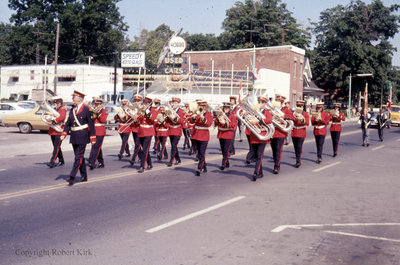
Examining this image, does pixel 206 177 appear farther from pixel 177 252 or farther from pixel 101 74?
pixel 101 74

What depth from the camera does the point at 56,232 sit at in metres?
6.55

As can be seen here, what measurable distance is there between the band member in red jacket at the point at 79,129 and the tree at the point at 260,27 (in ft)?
196

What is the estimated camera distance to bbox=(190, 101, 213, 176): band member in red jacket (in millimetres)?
11891

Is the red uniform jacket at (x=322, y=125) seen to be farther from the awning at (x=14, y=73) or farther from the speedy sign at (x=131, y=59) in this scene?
the awning at (x=14, y=73)

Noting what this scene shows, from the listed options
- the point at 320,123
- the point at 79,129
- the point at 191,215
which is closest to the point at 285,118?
the point at 320,123

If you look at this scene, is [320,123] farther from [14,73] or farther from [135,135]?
[14,73]

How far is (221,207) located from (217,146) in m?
12.4

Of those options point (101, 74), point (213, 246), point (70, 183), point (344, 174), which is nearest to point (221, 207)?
point (213, 246)

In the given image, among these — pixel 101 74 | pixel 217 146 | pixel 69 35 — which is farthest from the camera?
pixel 69 35

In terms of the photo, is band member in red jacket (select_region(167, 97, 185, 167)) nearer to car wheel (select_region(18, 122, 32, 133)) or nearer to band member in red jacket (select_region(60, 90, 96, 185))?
band member in red jacket (select_region(60, 90, 96, 185))

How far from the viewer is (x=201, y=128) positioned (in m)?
12.0

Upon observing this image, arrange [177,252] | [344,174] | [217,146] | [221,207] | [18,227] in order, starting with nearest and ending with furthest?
[177,252] → [18,227] → [221,207] → [344,174] → [217,146]

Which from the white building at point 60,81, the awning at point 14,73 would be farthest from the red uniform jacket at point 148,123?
the awning at point 14,73

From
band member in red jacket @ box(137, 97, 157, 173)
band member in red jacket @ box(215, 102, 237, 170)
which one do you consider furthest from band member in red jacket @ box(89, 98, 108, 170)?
band member in red jacket @ box(215, 102, 237, 170)
